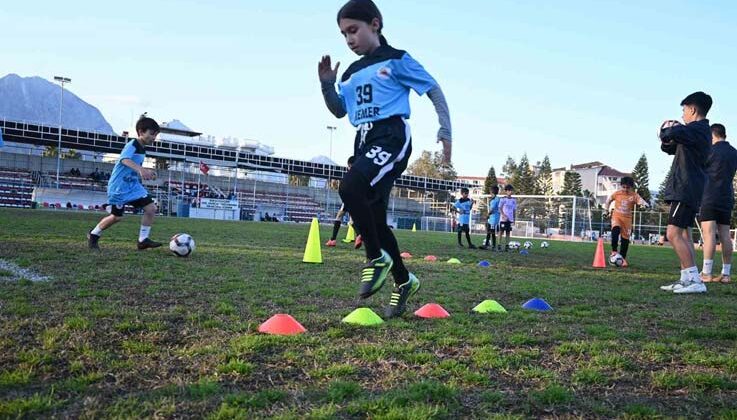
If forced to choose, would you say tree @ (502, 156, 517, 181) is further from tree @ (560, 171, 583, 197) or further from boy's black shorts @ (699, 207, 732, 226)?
boy's black shorts @ (699, 207, 732, 226)

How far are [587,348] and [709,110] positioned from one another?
204 inches

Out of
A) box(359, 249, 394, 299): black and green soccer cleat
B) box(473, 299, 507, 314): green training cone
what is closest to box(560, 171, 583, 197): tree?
box(473, 299, 507, 314): green training cone

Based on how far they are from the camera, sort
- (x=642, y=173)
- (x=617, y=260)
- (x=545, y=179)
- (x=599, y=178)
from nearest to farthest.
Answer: (x=617, y=260) → (x=642, y=173) → (x=545, y=179) → (x=599, y=178)

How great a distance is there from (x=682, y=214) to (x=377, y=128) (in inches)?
191

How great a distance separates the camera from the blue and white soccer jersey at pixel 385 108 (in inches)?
164

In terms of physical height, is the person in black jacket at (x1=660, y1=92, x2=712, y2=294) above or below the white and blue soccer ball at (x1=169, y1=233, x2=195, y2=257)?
above

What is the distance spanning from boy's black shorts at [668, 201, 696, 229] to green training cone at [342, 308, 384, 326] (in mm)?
4984

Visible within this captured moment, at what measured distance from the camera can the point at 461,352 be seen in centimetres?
315

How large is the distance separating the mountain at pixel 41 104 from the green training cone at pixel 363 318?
185137mm

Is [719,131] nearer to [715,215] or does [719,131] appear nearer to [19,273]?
[715,215]

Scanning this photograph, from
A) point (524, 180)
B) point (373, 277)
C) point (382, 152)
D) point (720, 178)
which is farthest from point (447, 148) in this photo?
point (524, 180)

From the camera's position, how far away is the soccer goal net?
41219mm

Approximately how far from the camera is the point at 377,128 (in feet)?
13.9

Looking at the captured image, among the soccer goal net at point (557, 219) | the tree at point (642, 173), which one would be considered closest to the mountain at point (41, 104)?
the tree at point (642, 173)
